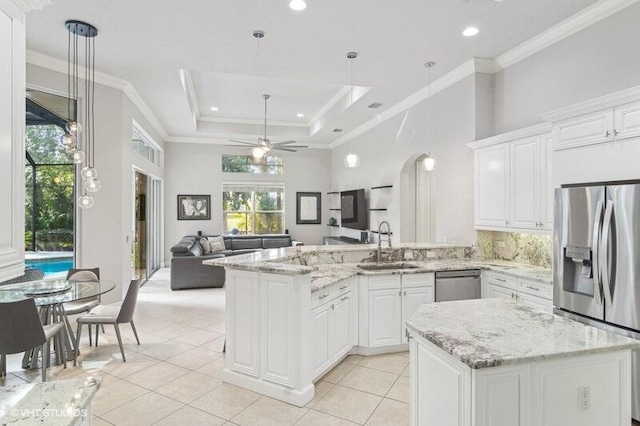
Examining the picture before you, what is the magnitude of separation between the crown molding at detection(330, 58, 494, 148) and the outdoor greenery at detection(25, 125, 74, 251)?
5.36m

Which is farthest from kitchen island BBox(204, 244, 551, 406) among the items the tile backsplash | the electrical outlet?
the electrical outlet

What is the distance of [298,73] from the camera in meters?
5.27

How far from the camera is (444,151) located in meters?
5.40

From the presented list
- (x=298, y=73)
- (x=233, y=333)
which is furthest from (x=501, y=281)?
(x=298, y=73)

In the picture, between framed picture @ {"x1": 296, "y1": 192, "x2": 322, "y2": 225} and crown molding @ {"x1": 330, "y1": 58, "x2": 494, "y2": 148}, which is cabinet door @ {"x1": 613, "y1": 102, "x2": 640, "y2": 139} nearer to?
crown molding @ {"x1": 330, "y1": 58, "x2": 494, "y2": 148}

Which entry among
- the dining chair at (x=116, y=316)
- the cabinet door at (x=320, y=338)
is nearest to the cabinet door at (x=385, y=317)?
the cabinet door at (x=320, y=338)

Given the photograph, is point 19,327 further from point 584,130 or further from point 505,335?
point 584,130

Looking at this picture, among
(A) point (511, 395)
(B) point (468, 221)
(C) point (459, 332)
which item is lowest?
(A) point (511, 395)

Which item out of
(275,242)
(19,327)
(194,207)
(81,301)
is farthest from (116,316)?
(194,207)

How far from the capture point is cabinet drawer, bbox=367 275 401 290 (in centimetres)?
388

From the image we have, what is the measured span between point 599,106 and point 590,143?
291 mm

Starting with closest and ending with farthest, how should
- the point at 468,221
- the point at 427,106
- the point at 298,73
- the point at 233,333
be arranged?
1. the point at 233,333
2. the point at 468,221
3. the point at 298,73
4. the point at 427,106

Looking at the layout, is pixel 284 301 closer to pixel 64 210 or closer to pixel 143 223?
pixel 64 210

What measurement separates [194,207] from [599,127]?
9125 millimetres
